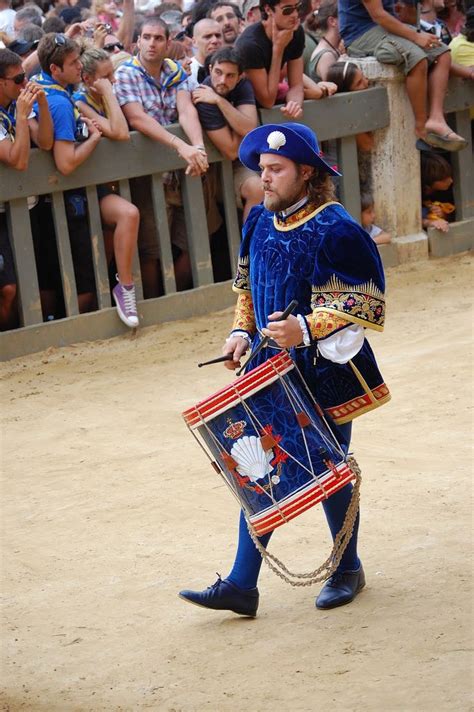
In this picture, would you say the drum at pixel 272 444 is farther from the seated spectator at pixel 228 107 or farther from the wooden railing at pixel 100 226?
the seated spectator at pixel 228 107

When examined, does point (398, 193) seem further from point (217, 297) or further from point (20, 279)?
point (20, 279)

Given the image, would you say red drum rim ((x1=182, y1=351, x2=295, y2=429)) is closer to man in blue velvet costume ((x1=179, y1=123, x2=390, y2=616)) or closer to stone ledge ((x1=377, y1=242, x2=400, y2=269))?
man in blue velvet costume ((x1=179, y1=123, x2=390, y2=616))

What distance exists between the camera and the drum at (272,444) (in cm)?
394

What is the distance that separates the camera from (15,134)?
7.24 m

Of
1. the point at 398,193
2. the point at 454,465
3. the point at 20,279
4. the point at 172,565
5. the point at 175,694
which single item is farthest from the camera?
the point at 398,193

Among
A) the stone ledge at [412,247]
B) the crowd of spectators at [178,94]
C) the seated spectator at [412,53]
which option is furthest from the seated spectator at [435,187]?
the seated spectator at [412,53]

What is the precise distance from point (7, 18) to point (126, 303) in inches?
150

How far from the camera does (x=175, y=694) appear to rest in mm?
3725

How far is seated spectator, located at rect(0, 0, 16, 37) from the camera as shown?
1013 centimetres

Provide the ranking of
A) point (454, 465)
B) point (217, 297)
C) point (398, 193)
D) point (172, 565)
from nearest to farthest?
point (172, 565)
point (454, 465)
point (217, 297)
point (398, 193)

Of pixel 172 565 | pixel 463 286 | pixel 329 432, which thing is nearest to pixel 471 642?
pixel 329 432

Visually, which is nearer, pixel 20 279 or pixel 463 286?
pixel 20 279

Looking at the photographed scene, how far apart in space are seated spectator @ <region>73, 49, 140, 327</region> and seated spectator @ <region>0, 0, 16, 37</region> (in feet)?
8.18

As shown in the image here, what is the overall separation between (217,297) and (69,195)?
4.43ft
